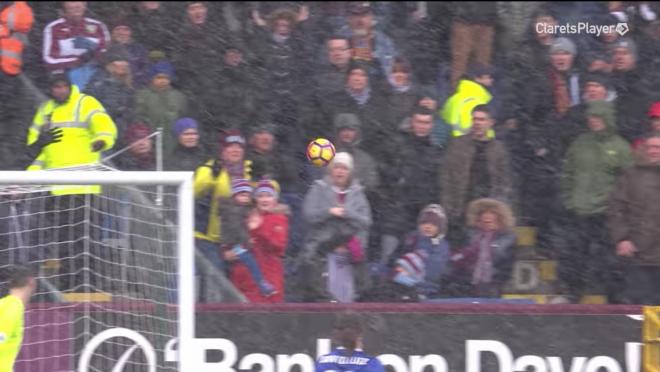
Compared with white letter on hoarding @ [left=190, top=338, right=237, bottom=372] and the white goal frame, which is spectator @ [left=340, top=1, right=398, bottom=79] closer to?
white letter on hoarding @ [left=190, top=338, right=237, bottom=372]

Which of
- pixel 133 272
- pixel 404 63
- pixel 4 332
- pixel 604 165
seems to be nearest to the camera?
pixel 4 332

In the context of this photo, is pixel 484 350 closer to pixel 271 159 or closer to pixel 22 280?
pixel 271 159

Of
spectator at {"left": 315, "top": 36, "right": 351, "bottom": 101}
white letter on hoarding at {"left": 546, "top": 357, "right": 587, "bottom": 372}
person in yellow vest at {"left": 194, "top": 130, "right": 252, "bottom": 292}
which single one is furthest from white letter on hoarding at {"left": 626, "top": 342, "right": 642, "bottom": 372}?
person in yellow vest at {"left": 194, "top": 130, "right": 252, "bottom": 292}

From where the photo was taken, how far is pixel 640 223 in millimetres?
9742

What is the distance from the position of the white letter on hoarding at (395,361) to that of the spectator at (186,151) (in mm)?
1890

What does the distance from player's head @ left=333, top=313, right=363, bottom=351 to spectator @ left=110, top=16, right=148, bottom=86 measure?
3.30m

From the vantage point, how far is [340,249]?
980 centimetres

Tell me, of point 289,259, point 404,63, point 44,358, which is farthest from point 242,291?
point 404,63

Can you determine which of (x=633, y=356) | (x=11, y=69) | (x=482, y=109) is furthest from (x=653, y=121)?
(x=11, y=69)

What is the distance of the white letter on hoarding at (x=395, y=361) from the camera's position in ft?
32.0

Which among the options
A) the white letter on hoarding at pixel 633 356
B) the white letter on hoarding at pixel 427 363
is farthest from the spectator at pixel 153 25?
the white letter on hoarding at pixel 633 356

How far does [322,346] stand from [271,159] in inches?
56.6

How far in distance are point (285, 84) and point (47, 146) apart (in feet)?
5.94

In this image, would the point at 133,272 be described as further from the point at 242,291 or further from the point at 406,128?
the point at 406,128
